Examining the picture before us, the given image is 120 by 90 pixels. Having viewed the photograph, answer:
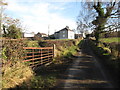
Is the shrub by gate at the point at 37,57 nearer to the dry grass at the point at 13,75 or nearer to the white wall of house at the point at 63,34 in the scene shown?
the dry grass at the point at 13,75

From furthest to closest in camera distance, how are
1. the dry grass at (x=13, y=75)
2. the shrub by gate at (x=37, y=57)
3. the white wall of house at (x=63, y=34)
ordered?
the white wall of house at (x=63, y=34), the shrub by gate at (x=37, y=57), the dry grass at (x=13, y=75)

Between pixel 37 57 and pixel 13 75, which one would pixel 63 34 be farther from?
pixel 13 75

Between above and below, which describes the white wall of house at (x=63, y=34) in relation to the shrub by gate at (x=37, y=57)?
above

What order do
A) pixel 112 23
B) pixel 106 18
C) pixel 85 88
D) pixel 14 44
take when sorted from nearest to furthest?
1. pixel 85 88
2. pixel 14 44
3. pixel 112 23
4. pixel 106 18

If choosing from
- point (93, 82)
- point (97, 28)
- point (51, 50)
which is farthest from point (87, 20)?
point (93, 82)

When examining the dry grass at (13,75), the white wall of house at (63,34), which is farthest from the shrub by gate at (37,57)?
the white wall of house at (63,34)

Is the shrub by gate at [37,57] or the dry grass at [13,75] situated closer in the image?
the dry grass at [13,75]

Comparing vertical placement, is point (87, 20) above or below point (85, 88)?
above

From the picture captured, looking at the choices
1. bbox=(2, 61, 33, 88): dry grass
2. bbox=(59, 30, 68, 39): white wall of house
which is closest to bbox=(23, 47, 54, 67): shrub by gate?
bbox=(2, 61, 33, 88): dry grass

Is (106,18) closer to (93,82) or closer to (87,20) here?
(87,20)

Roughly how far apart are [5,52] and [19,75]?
3.90 ft

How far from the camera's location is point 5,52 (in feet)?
12.6

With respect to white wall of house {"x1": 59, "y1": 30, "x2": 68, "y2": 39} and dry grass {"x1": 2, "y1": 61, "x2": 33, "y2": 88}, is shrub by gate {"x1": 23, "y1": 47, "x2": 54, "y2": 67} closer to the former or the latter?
dry grass {"x1": 2, "y1": 61, "x2": 33, "y2": 88}

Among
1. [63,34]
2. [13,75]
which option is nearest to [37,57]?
[13,75]
